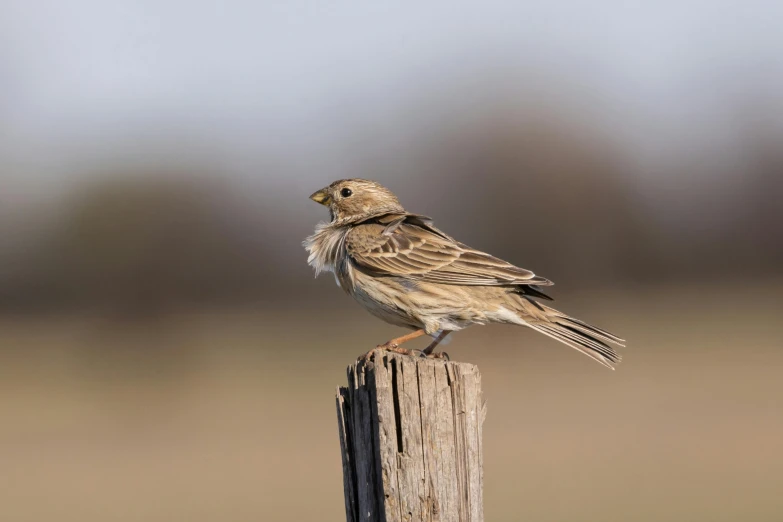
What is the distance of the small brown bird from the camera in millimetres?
6730

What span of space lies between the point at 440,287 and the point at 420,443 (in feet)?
9.87

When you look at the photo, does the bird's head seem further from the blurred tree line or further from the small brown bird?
the blurred tree line

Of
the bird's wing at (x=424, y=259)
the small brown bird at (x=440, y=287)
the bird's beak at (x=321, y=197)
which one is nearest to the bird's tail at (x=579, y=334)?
the small brown bird at (x=440, y=287)

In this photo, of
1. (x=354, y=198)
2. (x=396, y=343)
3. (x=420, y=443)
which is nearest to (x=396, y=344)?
(x=396, y=343)

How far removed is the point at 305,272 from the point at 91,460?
10620 millimetres

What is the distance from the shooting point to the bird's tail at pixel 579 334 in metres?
6.55

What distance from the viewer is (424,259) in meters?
7.02

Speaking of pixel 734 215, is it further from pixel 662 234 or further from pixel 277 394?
pixel 277 394

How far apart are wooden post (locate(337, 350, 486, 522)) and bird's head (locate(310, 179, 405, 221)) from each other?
164 inches

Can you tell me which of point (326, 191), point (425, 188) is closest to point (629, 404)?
point (326, 191)

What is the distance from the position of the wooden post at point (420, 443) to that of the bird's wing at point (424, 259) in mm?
2600

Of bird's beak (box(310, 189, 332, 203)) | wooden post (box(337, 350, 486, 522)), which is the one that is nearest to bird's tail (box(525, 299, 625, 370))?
bird's beak (box(310, 189, 332, 203))

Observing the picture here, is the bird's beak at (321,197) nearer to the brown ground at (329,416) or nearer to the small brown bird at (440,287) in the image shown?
the small brown bird at (440,287)

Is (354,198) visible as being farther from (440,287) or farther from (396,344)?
(396,344)
